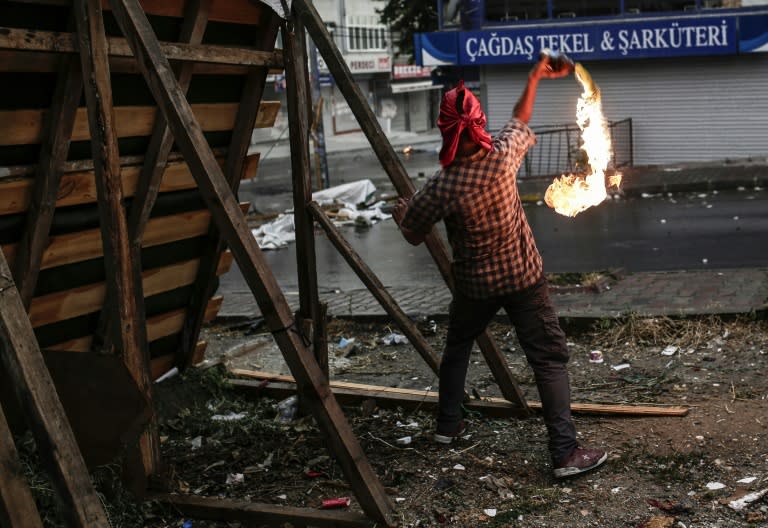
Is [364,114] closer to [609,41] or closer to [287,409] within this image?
[287,409]

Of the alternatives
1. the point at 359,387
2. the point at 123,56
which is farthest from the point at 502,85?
the point at 123,56

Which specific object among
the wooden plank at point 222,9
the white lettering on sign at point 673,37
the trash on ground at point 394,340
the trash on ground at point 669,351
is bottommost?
the trash on ground at point 394,340

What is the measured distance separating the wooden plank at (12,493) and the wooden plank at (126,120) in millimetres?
1553

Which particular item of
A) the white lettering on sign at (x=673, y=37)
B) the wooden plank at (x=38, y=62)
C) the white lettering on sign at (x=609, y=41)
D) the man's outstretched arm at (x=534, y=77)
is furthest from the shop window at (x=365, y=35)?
the wooden plank at (x=38, y=62)

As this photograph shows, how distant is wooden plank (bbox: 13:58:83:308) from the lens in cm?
436

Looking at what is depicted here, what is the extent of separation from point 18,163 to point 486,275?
227 centimetres

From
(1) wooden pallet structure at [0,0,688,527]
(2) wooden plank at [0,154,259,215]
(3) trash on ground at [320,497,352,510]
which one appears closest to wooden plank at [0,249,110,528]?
(1) wooden pallet structure at [0,0,688,527]

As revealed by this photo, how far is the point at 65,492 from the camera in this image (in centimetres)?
327

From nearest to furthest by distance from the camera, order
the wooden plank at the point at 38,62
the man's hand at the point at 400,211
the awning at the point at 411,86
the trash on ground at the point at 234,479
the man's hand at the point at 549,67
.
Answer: the wooden plank at the point at 38,62 → the man's hand at the point at 400,211 → the man's hand at the point at 549,67 → the trash on ground at the point at 234,479 → the awning at the point at 411,86

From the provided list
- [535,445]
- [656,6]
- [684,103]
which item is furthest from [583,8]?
[535,445]

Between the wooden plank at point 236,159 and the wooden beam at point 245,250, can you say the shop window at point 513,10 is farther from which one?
the wooden beam at point 245,250

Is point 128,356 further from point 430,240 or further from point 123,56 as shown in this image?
point 430,240

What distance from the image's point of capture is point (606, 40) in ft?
70.9

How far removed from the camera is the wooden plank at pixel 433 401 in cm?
535
